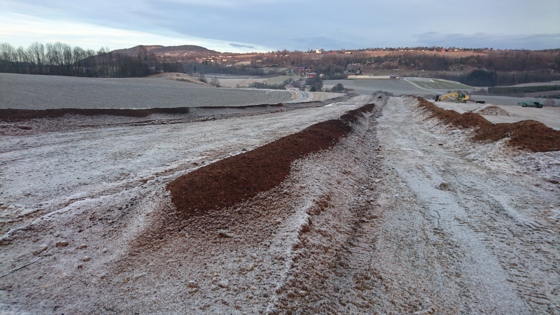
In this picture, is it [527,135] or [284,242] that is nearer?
[284,242]

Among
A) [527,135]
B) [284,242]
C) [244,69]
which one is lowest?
[284,242]

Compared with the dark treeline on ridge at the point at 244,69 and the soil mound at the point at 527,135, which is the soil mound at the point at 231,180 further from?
the dark treeline on ridge at the point at 244,69

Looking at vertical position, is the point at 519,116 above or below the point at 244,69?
below

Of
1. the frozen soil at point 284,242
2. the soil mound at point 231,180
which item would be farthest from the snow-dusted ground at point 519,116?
the soil mound at point 231,180

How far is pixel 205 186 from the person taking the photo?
8.03 m

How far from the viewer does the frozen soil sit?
4973 millimetres

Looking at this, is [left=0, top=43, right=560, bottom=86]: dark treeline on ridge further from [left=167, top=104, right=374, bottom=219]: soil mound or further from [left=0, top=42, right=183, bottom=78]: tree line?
[left=167, top=104, right=374, bottom=219]: soil mound

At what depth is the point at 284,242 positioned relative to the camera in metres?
6.38

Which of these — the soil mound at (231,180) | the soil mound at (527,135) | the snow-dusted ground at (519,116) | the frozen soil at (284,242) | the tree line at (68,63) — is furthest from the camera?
the tree line at (68,63)

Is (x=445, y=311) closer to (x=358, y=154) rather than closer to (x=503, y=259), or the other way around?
(x=503, y=259)

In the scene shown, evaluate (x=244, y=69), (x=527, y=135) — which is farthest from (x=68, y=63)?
(x=527, y=135)

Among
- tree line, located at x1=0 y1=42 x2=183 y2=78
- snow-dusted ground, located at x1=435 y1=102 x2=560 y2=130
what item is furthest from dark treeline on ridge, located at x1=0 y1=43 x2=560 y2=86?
snow-dusted ground, located at x1=435 y1=102 x2=560 y2=130

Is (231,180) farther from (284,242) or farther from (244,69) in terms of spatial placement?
(244,69)

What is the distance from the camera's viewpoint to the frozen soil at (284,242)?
Result: 497 centimetres
